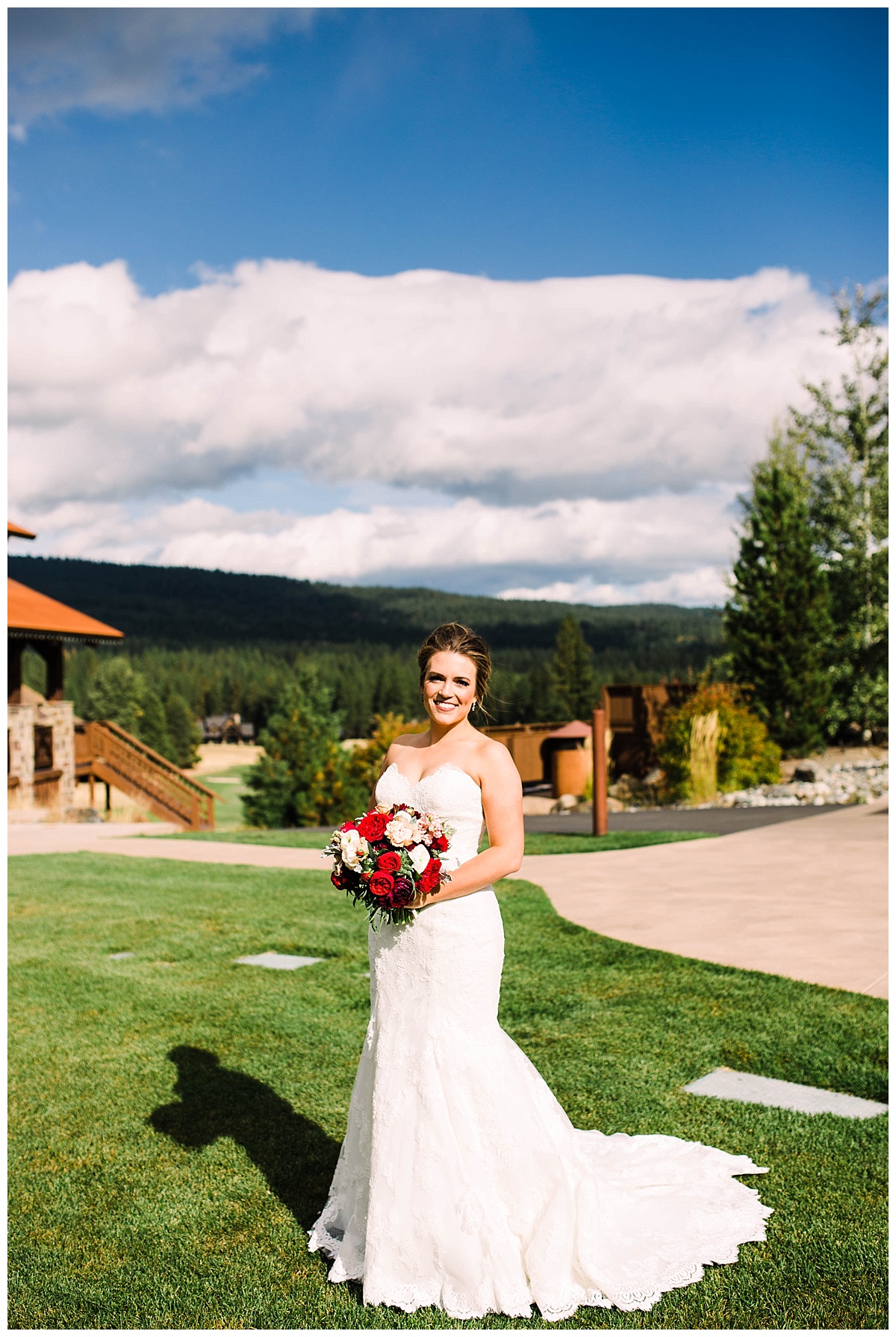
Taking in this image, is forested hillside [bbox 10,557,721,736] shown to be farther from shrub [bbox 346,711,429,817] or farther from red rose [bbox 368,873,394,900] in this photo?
red rose [bbox 368,873,394,900]

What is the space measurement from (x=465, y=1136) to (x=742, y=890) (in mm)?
6728

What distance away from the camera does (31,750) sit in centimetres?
2298

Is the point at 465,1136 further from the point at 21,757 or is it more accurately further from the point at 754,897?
the point at 21,757

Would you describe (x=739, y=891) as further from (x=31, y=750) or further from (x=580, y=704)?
(x=580, y=704)

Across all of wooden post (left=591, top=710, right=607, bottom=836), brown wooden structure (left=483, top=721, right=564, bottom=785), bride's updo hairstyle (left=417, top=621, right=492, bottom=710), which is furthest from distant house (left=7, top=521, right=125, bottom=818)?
bride's updo hairstyle (left=417, top=621, right=492, bottom=710)

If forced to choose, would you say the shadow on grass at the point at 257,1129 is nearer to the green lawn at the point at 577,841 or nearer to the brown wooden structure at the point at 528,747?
the green lawn at the point at 577,841

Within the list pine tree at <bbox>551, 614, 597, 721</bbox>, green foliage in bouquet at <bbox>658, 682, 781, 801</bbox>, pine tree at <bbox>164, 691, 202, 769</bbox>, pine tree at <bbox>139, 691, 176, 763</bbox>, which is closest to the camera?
green foliage in bouquet at <bbox>658, 682, 781, 801</bbox>

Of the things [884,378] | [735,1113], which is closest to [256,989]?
[735,1113]

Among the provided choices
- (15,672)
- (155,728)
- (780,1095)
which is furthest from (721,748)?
(155,728)

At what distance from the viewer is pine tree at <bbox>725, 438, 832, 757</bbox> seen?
22.1m

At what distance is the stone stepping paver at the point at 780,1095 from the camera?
453cm

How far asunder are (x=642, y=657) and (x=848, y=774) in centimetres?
10067

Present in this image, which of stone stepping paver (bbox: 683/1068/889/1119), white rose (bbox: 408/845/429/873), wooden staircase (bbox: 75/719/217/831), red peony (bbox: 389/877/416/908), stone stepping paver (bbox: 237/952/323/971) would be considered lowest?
wooden staircase (bbox: 75/719/217/831)

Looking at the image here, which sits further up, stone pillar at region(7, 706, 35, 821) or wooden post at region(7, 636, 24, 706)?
wooden post at region(7, 636, 24, 706)
